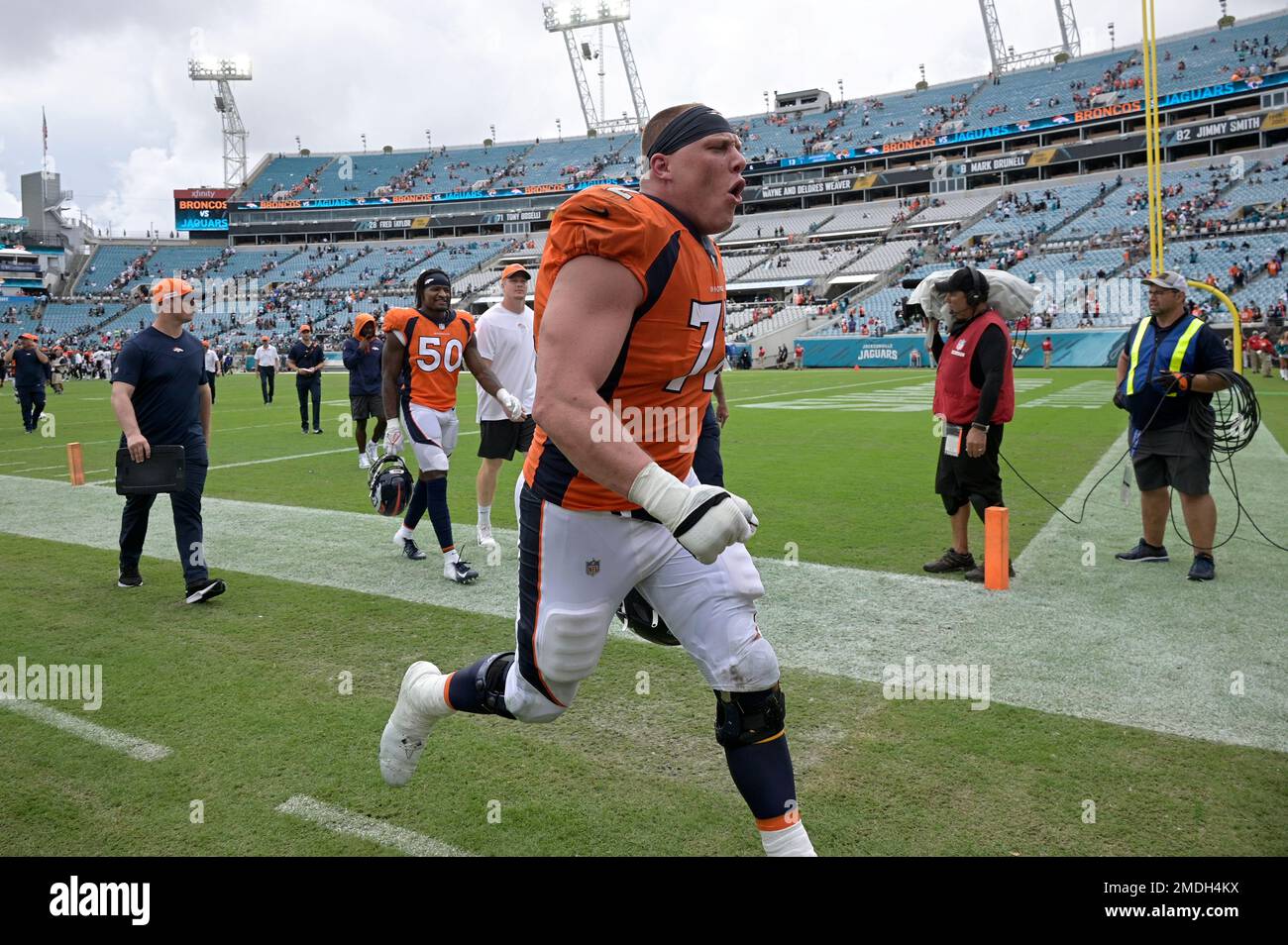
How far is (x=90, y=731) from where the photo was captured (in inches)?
144

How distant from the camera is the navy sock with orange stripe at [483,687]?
9.12 ft

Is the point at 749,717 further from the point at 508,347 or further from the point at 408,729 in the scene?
the point at 508,347

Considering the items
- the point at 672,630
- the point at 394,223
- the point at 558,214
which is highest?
the point at 394,223

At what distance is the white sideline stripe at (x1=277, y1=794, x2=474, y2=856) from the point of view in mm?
2770

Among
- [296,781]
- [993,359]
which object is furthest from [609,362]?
[993,359]

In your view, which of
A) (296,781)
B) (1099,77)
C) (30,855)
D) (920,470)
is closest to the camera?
(30,855)

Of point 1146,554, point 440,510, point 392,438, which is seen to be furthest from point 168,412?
point 1146,554

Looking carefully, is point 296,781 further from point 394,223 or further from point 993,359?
point 394,223

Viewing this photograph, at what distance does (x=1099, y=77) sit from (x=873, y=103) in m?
16.6

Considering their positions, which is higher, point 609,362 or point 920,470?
point 609,362
